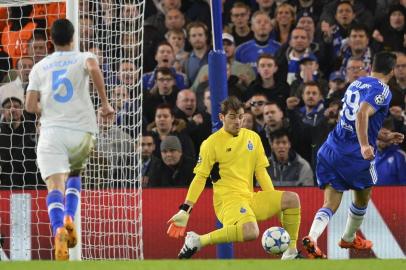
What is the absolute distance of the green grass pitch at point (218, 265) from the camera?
25.9 feet

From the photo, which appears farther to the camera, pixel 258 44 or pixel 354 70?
pixel 258 44

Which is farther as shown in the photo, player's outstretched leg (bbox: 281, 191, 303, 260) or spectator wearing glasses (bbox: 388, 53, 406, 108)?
spectator wearing glasses (bbox: 388, 53, 406, 108)

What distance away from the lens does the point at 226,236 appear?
11.3 meters

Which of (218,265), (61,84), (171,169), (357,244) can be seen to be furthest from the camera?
(171,169)

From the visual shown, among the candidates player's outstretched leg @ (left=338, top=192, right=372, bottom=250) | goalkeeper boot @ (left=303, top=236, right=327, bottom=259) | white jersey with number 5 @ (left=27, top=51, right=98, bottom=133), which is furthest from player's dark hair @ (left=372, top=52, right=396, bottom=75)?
white jersey with number 5 @ (left=27, top=51, right=98, bottom=133)

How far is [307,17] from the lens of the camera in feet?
50.0

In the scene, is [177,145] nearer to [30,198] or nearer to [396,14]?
[30,198]

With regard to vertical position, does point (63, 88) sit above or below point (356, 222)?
above

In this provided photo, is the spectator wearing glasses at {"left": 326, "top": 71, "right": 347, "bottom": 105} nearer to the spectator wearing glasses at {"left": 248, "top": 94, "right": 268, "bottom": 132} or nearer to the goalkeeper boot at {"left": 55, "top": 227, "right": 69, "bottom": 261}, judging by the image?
the spectator wearing glasses at {"left": 248, "top": 94, "right": 268, "bottom": 132}

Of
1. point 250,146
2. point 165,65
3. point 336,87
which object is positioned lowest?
point 250,146

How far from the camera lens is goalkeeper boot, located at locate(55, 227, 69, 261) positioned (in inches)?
376

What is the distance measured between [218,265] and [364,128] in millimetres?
3135

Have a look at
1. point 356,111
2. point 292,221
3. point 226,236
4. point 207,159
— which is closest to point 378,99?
point 356,111

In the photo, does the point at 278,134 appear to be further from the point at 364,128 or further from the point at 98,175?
the point at 364,128
